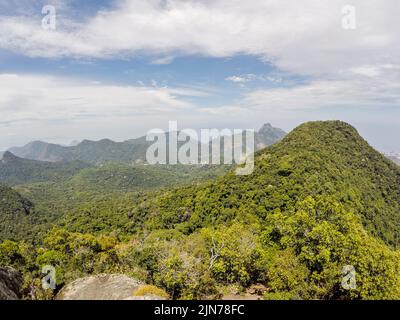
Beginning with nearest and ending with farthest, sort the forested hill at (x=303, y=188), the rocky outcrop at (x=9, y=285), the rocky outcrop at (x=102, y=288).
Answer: the rocky outcrop at (x=9, y=285)
the rocky outcrop at (x=102, y=288)
the forested hill at (x=303, y=188)

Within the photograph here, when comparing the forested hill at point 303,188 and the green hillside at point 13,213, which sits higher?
the forested hill at point 303,188

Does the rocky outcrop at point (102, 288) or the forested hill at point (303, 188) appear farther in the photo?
the forested hill at point (303, 188)

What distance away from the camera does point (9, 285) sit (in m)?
13.6

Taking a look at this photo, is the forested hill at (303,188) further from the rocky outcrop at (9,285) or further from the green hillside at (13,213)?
the green hillside at (13,213)

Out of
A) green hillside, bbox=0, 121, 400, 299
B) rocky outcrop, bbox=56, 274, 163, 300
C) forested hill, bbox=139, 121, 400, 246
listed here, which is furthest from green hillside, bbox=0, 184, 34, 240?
rocky outcrop, bbox=56, 274, 163, 300

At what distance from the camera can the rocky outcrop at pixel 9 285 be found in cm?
1251

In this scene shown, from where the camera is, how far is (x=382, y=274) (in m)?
16.2

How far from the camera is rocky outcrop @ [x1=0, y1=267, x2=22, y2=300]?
12511 mm

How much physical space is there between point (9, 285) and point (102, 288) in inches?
169

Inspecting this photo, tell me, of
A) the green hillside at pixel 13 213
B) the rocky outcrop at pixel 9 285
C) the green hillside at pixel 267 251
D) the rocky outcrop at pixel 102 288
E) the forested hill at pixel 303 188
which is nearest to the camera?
the rocky outcrop at pixel 9 285

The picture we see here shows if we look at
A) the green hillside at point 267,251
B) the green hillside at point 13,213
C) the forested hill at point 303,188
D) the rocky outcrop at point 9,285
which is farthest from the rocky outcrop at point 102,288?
the green hillside at point 13,213

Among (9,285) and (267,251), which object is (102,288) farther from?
(267,251)

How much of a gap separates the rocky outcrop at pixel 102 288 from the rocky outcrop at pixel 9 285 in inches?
77.6

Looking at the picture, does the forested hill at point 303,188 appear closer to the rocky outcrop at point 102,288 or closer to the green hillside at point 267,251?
the green hillside at point 267,251
